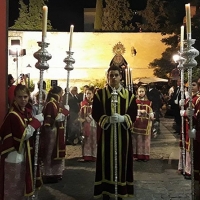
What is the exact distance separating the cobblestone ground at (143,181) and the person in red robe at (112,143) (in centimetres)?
70

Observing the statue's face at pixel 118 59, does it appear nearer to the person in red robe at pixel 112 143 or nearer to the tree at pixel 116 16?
the tree at pixel 116 16

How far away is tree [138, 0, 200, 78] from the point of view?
1878cm

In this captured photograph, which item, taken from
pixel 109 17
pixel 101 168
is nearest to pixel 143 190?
pixel 101 168

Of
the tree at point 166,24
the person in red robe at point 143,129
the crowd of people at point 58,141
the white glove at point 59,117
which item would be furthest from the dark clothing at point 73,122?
the tree at point 166,24

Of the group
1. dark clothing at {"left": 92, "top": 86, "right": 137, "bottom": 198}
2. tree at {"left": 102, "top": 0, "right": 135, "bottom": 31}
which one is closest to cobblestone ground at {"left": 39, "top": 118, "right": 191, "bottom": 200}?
dark clothing at {"left": 92, "top": 86, "right": 137, "bottom": 198}

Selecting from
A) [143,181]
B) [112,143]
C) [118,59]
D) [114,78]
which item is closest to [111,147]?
[112,143]

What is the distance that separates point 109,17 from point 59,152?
22.0 meters

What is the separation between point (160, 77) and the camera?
2388 cm

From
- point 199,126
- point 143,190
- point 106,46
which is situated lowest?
point 143,190

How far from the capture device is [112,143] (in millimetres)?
5473

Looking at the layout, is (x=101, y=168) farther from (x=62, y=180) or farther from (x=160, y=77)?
(x=160, y=77)

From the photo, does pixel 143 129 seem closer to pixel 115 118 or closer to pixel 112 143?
pixel 112 143

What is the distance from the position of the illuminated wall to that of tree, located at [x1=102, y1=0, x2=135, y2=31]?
9.56ft

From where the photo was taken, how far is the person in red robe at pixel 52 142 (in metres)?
6.98
